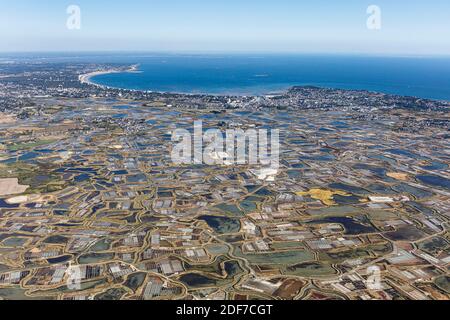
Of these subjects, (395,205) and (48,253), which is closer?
(48,253)

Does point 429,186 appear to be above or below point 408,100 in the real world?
below

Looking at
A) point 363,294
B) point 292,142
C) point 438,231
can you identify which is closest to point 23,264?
point 363,294
